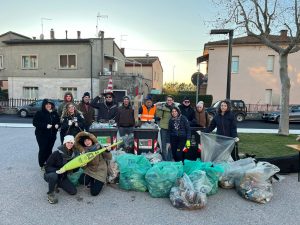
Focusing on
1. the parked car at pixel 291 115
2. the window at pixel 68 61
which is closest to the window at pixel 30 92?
the window at pixel 68 61

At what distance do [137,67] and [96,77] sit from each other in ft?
52.1

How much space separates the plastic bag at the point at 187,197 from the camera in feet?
13.2

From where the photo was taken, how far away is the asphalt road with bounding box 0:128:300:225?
12.3 feet

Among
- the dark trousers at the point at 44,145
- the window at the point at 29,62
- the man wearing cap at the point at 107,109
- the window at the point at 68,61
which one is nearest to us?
the dark trousers at the point at 44,145

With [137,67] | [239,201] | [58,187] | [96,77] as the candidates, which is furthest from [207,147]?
[137,67]

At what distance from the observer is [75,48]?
24609mm

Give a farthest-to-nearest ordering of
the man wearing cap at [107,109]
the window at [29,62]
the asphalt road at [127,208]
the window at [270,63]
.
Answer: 1. the window at [29,62]
2. the window at [270,63]
3. the man wearing cap at [107,109]
4. the asphalt road at [127,208]

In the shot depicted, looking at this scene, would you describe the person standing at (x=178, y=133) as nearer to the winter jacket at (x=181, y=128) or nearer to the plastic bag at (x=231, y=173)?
the winter jacket at (x=181, y=128)

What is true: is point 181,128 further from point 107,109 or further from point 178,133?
point 107,109

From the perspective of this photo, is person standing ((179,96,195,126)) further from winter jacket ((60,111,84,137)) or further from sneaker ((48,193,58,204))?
sneaker ((48,193,58,204))

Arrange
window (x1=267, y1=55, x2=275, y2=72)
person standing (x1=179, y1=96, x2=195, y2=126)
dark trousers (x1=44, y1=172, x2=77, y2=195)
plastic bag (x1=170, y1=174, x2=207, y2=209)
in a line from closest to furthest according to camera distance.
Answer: plastic bag (x1=170, y1=174, x2=207, y2=209)
dark trousers (x1=44, y1=172, x2=77, y2=195)
person standing (x1=179, y1=96, x2=195, y2=126)
window (x1=267, y1=55, x2=275, y2=72)

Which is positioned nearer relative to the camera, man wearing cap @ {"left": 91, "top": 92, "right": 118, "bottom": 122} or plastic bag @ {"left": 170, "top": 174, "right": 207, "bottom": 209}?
plastic bag @ {"left": 170, "top": 174, "right": 207, "bottom": 209}

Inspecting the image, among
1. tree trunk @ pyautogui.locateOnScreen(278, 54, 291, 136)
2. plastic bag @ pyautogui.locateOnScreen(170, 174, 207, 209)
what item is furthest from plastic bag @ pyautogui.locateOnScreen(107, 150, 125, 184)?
tree trunk @ pyautogui.locateOnScreen(278, 54, 291, 136)

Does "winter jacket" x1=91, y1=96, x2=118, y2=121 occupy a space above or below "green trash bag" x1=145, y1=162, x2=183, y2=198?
above
